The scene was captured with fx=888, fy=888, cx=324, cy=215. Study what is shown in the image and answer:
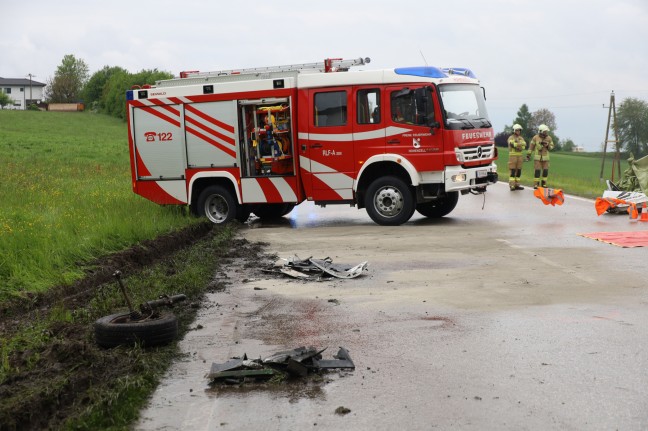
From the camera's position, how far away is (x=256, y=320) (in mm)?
7676

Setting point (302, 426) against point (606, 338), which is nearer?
point (302, 426)

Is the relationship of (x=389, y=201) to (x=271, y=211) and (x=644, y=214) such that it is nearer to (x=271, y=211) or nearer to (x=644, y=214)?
(x=271, y=211)

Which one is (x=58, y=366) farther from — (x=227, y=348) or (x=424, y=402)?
(x=424, y=402)

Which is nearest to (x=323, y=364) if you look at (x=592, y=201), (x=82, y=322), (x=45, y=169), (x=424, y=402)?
(x=424, y=402)

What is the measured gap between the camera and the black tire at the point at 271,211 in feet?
59.4

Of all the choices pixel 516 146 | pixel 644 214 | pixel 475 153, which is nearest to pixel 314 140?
pixel 475 153

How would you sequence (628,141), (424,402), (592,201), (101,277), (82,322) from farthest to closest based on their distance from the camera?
1. (628,141)
2. (592,201)
3. (101,277)
4. (82,322)
5. (424,402)

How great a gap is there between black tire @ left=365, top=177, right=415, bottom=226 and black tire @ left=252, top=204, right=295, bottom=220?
8.95 feet

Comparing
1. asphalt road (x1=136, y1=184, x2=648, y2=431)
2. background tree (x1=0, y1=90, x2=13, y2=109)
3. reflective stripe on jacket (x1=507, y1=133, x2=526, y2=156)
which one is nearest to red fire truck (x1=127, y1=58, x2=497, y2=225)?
asphalt road (x1=136, y1=184, x2=648, y2=431)

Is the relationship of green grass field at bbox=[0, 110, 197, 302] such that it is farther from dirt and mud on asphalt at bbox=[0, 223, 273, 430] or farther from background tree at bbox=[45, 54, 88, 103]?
background tree at bbox=[45, 54, 88, 103]

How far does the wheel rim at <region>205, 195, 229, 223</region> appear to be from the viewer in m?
17.4

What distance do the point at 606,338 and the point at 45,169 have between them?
31.9m

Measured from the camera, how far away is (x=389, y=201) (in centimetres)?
1596

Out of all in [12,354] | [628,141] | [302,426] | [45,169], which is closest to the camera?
[302,426]
